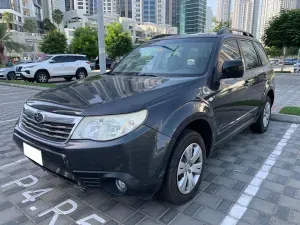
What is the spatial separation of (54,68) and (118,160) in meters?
14.0

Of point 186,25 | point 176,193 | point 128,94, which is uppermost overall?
point 186,25

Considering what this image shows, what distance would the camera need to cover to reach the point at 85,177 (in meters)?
1.99

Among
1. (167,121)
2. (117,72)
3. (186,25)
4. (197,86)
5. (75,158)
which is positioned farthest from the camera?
(186,25)

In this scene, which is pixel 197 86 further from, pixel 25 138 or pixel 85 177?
pixel 25 138

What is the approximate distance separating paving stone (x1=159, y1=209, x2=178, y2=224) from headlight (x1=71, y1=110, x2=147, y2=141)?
37.2 inches

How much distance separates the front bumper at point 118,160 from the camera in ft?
6.22

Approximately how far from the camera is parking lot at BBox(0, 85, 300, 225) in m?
2.29

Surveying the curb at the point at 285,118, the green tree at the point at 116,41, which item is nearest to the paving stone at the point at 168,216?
the curb at the point at 285,118

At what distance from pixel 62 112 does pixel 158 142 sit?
84 cm

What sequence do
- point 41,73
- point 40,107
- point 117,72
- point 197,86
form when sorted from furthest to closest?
1. point 41,73
2. point 117,72
3. point 197,86
4. point 40,107

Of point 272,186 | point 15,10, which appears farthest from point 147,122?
point 15,10

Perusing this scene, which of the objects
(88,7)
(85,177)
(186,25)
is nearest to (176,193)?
(85,177)

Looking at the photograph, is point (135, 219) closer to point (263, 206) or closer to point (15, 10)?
point (263, 206)

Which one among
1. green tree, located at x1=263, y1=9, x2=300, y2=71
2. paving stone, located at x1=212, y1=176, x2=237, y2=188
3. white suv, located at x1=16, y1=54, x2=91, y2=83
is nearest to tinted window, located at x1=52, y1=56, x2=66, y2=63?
white suv, located at x1=16, y1=54, x2=91, y2=83
